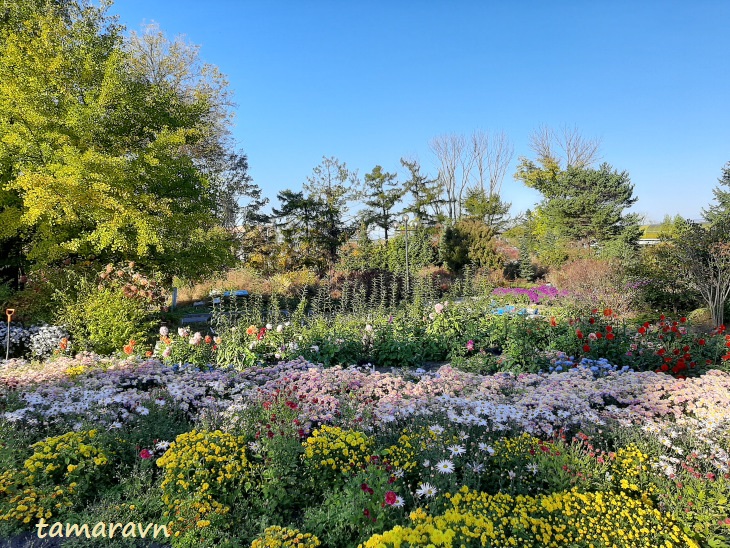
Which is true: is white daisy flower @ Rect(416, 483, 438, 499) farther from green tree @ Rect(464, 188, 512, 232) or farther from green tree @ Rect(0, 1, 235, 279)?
green tree @ Rect(464, 188, 512, 232)

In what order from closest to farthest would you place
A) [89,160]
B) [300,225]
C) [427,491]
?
[427,491], [89,160], [300,225]

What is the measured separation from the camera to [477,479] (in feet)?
9.21

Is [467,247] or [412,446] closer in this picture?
[412,446]

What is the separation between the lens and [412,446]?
2916mm

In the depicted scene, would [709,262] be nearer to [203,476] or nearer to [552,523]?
[552,523]

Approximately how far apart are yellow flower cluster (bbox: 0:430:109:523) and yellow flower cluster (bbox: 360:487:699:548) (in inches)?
79.0

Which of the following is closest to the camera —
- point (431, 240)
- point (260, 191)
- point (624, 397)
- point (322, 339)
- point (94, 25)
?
point (624, 397)

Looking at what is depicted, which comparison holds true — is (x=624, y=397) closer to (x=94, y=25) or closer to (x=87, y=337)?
(x=87, y=337)

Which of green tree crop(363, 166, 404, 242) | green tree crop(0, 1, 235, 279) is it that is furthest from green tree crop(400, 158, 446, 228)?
green tree crop(0, 1, 235, 279)

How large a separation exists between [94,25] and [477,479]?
14556 mm

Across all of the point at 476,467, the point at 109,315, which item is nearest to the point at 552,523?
the point at 476,467

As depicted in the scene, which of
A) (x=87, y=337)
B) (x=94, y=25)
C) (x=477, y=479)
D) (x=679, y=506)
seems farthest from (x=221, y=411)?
(x=94, y=25)

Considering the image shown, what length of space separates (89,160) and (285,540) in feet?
27.9

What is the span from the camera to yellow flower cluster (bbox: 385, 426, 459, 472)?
2.76m
